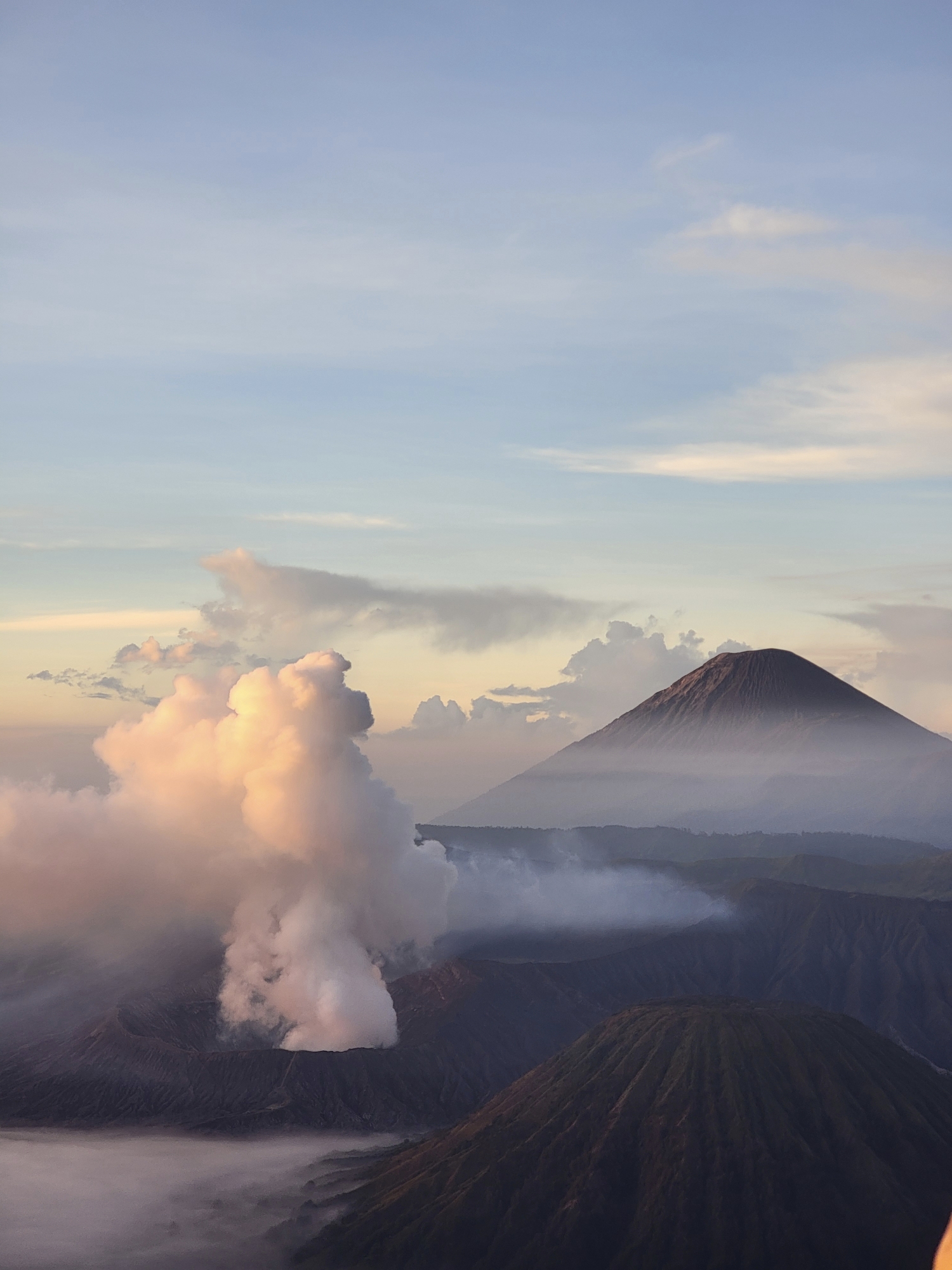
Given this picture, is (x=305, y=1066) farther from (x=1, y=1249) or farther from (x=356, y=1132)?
(x=1, y=1249)

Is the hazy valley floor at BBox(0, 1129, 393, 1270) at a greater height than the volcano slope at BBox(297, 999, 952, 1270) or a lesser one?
lesser

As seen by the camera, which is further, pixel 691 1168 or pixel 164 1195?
pixel 164 1195

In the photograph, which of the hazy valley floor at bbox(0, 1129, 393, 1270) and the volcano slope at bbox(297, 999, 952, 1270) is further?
the hazy valley floor at bbox(0, 1129, 393, 1270)

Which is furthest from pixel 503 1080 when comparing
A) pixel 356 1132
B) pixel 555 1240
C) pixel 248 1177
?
pixel 555 1240

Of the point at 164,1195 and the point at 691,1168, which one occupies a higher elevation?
the point at 691,1168
